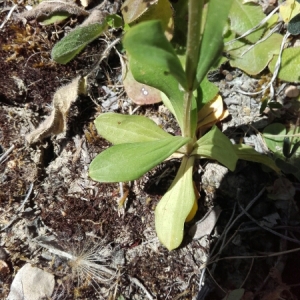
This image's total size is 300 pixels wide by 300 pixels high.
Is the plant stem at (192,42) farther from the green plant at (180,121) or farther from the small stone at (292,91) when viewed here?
the small stone at (292,91)

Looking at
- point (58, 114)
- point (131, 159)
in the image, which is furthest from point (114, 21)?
point (131, 159)

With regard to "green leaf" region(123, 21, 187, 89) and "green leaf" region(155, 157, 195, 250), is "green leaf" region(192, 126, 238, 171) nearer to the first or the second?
"green leaf" region(155, 157, 195, 250)

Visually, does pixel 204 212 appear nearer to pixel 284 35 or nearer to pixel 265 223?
pixel 265 223

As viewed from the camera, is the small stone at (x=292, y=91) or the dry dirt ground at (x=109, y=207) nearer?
the dry dirt ground at (x=109, y=207)

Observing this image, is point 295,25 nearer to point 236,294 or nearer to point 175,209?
point 175,209

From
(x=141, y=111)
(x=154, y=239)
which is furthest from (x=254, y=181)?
(x=141, y=111)

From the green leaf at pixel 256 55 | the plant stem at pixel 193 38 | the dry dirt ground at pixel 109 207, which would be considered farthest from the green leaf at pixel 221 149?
the green leaf at pixel 256 55
